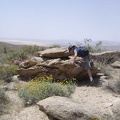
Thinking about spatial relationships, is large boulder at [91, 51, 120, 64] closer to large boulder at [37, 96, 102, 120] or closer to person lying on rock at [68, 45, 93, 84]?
person lying on rock at [68, 45, 93, 84]

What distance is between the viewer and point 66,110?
6898mm

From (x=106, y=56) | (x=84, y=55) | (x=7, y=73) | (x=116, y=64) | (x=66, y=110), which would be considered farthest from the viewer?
(x=106, y=56)

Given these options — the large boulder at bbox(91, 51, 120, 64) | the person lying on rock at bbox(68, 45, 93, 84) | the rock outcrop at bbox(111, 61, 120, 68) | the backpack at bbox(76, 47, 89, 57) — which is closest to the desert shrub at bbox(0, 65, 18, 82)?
the person lying on rock at bbox(68, 45, 93, 84)

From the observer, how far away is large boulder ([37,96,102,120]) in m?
6.71

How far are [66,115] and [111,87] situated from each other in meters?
4.15

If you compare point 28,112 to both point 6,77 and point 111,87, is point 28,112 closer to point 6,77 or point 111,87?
point 111,87

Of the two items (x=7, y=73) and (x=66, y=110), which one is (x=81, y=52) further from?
(x=66, y=110)

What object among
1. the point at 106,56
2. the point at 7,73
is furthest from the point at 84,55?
the point at 106,56

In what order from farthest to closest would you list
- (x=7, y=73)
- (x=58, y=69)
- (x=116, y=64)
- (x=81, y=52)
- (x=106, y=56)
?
(x=106, y=56) → (x=116, y=64) → (x=7, y=73) → (x=58, y=69) → (x=81, y=52)

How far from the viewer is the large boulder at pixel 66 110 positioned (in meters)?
6.71

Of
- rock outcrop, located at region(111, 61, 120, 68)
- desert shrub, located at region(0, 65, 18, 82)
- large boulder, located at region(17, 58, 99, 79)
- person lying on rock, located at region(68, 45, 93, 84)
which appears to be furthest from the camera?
rock outcrop, located at region(111, 61, 120, 68)

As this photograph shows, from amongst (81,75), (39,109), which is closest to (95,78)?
(81,75)

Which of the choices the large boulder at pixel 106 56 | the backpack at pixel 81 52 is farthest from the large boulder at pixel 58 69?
the large boulder at pixel 106 56

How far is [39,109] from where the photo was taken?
8047 mm
